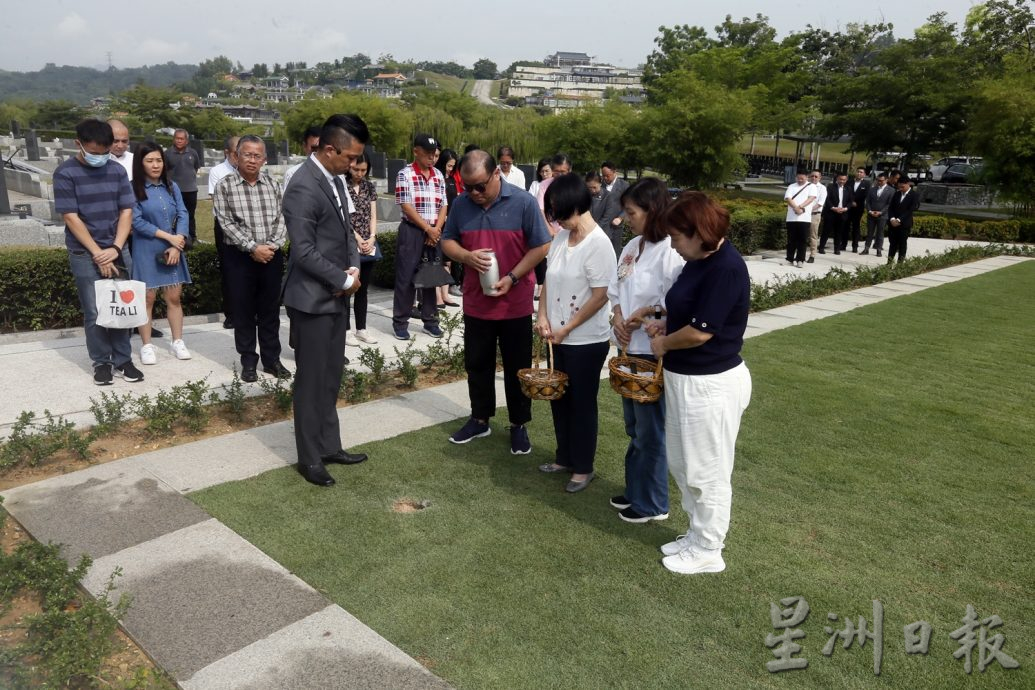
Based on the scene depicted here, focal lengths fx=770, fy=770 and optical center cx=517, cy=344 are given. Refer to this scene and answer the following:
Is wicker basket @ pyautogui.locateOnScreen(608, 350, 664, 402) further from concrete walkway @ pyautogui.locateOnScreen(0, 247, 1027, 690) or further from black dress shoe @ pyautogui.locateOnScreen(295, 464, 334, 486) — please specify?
black dress shoe @ pyautogui.locateOnScreen(295, 464, 334, 486)

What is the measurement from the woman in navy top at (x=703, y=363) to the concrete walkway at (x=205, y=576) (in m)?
1.37

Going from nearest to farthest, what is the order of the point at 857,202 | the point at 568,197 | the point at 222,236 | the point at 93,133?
1. the point at 568,197
2. the point at 93,133
3. the point at 222,236
4. the point at 857,202

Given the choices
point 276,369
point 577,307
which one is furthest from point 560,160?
point 577,307

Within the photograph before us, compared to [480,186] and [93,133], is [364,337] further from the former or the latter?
[480,186]

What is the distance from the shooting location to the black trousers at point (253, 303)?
598 cm

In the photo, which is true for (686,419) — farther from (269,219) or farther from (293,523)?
(269,219)

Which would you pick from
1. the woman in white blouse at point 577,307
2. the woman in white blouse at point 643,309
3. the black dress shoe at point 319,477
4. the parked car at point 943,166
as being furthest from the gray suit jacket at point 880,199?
the parked car at point 943,166

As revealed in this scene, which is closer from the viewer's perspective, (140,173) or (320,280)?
(320,280)

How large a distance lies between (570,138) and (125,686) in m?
33.9

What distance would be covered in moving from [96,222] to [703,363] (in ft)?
15.1

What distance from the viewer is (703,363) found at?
320cm

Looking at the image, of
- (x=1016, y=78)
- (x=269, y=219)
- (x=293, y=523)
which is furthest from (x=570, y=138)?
(x=293, y=523)

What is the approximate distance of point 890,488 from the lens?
4.45 m

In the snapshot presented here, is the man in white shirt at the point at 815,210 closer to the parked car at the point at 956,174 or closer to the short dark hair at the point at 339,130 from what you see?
the short dark hair at the point at 339,130
